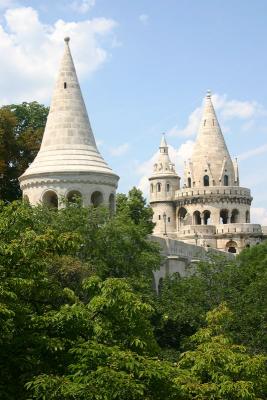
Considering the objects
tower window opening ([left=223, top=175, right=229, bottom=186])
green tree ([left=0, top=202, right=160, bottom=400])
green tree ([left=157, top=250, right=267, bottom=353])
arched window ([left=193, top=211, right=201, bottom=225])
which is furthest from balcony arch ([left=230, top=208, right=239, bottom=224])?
green tree ([left=0, top=202, right=160, bottom=400])

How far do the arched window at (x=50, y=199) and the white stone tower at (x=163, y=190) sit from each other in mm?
34201

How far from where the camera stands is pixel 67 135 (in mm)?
28734

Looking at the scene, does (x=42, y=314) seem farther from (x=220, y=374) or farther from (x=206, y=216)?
(x=206, y=216)

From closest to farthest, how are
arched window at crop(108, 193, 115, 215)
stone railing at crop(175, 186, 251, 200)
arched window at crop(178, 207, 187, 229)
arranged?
arched window at crop(108, 193, 115, 215) < stone railing at crop(175, 186, 251, 200) < arched window at crop(178, 207, 187, 229)

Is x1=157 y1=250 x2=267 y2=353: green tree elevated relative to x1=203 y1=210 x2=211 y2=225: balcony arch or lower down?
lower down

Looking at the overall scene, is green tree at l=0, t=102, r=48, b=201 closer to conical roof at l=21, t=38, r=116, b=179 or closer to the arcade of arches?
conical roof at l=21, t=38, r=116, b=179

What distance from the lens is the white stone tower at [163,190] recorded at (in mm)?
63594

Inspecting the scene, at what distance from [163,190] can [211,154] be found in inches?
163

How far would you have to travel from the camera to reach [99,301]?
504 inches

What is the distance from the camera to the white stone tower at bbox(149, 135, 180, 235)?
63.6 metres

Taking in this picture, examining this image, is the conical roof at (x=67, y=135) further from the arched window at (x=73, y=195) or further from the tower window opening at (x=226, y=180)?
the tower window opening at (x=226, y=180)

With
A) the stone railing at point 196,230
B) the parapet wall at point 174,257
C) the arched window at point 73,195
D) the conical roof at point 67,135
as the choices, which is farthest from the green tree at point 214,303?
the stone railing at point 196,230

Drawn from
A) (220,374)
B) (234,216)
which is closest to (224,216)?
(234,216)

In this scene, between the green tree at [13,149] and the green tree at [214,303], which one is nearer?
the green tree at [214,303]
